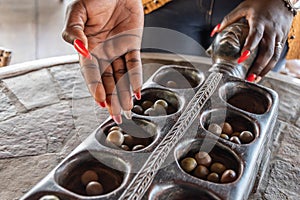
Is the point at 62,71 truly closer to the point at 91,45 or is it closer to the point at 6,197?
the point at 91,45

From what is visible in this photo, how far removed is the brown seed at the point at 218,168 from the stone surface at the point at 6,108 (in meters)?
0.40

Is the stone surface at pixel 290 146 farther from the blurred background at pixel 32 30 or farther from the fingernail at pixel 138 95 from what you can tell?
the blurred background at pixel 32 30

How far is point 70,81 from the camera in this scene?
89 cm

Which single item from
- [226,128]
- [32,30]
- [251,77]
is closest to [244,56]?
[251,77]

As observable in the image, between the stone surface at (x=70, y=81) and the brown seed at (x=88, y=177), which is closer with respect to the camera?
the brown seed at (x=88, y=177)

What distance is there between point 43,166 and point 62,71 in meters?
0.33

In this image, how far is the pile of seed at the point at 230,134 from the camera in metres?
0.66

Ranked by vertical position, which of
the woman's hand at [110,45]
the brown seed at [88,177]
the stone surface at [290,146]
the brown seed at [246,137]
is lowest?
the stone surface at [290,146]

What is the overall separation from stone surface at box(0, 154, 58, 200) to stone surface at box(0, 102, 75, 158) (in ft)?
0.05

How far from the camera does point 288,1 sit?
0.92m

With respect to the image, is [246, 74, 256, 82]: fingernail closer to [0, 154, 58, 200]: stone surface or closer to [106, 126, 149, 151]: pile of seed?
[106, 126, 149, 151]: pile of seed

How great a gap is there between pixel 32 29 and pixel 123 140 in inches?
75.3

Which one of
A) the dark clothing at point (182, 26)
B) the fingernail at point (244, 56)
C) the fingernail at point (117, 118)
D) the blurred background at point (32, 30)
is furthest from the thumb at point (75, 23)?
the blurred background at point (32, 30)

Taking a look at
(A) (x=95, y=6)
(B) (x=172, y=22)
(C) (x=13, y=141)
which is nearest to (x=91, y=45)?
(A) (x=95, y=6)
